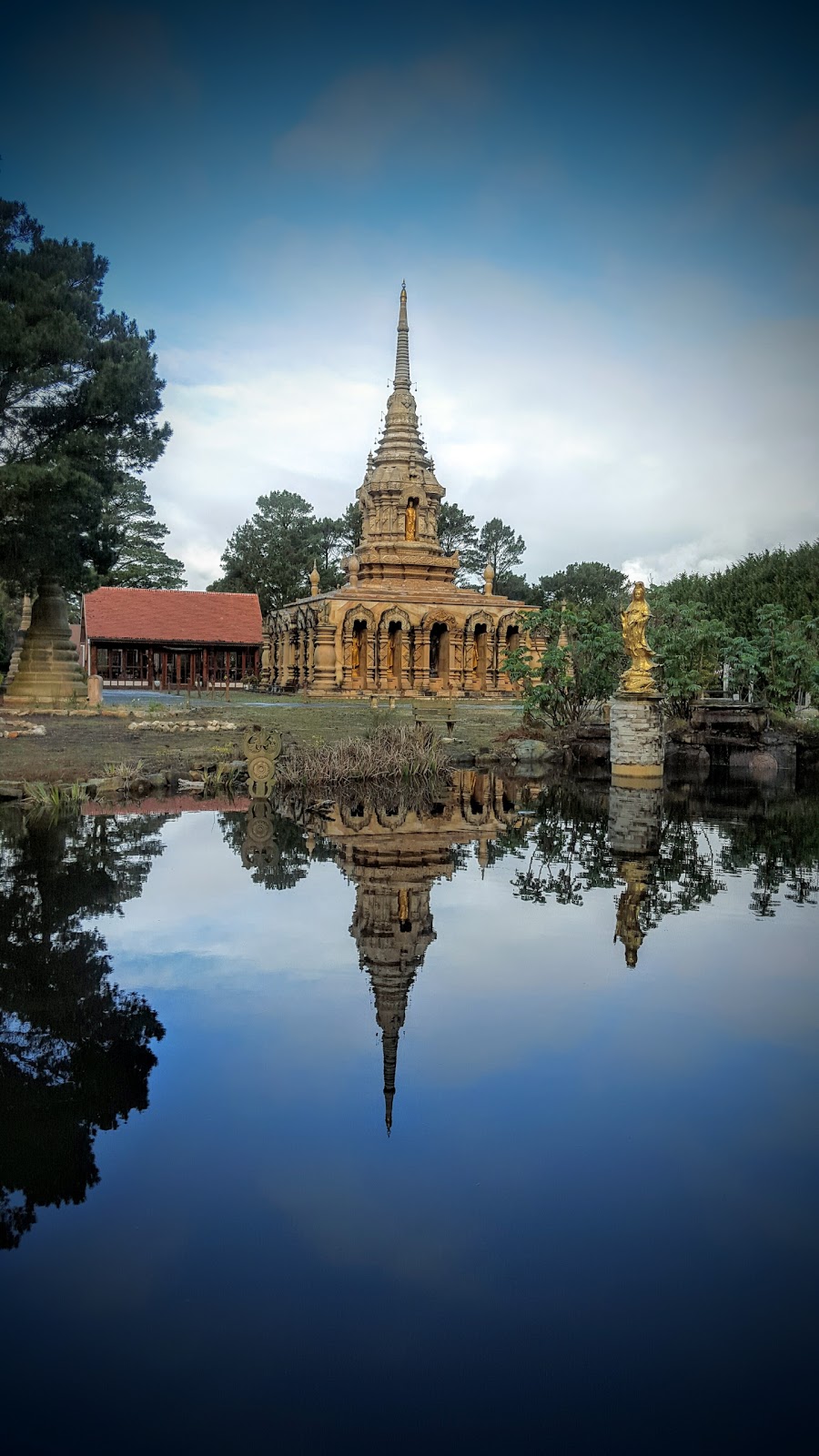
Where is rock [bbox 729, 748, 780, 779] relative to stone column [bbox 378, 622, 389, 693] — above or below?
below

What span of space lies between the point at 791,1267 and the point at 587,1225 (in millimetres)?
764

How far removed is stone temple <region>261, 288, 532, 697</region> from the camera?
40750 mm

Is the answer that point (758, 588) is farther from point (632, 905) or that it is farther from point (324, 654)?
point (632, 905)

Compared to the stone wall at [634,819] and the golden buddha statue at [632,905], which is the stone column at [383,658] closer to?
the stone wall at [634,819]

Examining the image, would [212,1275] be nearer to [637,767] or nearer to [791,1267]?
[791,1267]

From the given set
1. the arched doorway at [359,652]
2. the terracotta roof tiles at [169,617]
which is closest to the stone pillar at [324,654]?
the arched doorway at [359,652]

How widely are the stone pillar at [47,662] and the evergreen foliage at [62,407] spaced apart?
1157mm

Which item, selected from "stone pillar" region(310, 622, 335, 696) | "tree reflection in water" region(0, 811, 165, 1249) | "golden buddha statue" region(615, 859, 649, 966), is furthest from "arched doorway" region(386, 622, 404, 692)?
"tree reflection in water" region(0, 811, 165, 1249)

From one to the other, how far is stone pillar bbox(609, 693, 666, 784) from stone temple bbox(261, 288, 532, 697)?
19830 millimetres

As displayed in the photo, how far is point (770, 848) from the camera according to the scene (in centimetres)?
1272

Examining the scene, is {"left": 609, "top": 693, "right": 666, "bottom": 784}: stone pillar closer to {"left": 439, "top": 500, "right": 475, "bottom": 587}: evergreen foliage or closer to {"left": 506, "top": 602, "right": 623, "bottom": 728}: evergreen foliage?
{"left": 506, "top": 602, "right": 623, "bottom": 728}: evergreen foliage

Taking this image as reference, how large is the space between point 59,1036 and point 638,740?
14944 mm

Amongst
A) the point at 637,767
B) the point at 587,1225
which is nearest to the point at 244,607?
the point at 637,767

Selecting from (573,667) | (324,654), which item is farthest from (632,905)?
(324,654)
